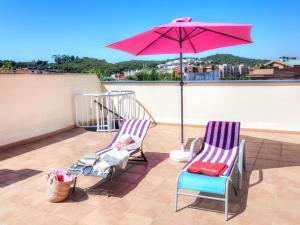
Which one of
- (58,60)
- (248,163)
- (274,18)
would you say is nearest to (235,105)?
(248,163)

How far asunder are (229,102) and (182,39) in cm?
302

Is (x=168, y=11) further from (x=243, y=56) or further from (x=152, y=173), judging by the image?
(x=152, y=173)

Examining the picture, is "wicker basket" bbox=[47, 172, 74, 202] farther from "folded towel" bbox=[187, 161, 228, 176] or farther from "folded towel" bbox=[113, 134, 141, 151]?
"folded towel" bbox=[187, 161, 228, 176]

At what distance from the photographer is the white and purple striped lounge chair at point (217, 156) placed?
10.6 feet

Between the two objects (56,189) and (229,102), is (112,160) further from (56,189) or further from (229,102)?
(229,102)

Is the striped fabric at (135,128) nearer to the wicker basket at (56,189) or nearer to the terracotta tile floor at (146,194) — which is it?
the terracotta tile floor at (146,194)

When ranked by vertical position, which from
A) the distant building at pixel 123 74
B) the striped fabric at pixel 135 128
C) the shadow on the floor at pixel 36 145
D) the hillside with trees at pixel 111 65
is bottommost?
the shadow on the floor at pixel 36 145

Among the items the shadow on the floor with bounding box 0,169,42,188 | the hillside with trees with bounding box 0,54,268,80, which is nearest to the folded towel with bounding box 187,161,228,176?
the shadow on the floor with bounding box 0,169,42,188

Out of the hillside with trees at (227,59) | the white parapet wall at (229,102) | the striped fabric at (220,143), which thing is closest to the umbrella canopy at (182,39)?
the striped fabric at (220,143)

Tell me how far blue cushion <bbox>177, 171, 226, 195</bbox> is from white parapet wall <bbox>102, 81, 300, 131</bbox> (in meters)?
4.43

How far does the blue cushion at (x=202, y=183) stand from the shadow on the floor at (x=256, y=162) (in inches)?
12.9

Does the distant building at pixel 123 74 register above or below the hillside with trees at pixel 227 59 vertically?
below

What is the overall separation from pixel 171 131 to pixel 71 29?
97.5 ft

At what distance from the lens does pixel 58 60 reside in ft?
43.6
